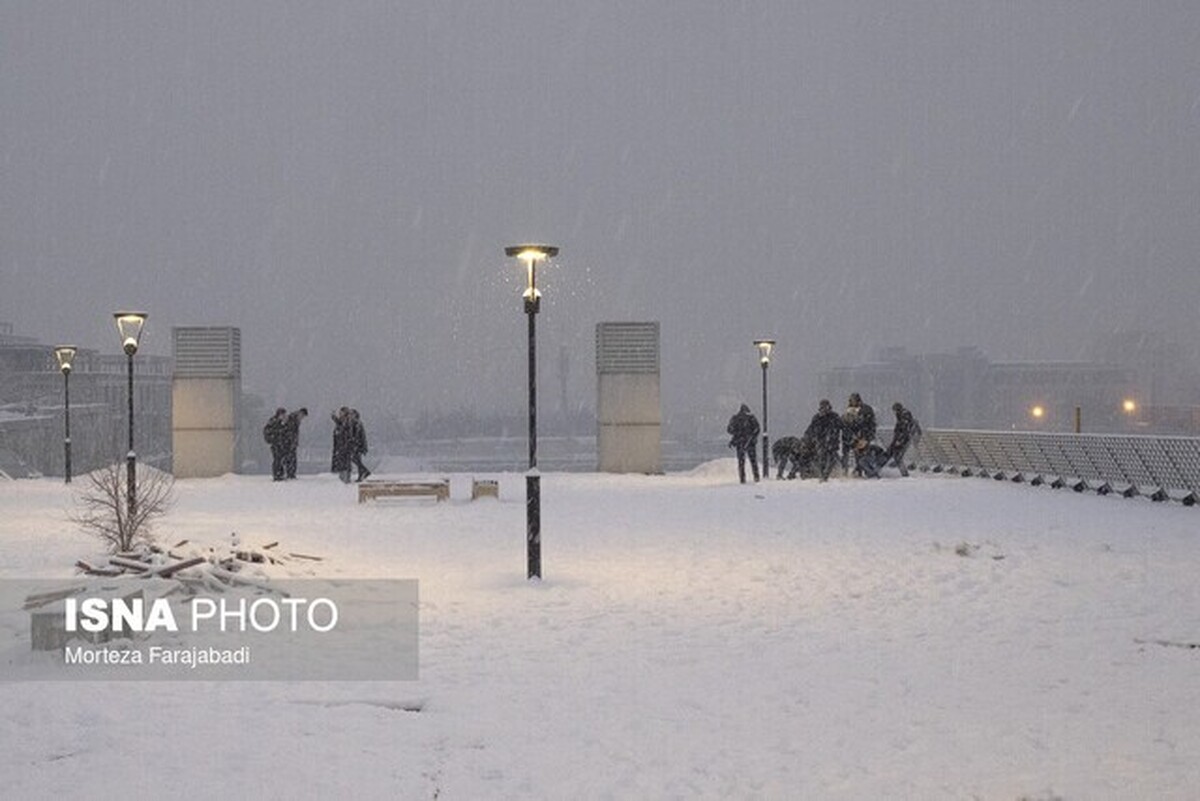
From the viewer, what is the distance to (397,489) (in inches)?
840

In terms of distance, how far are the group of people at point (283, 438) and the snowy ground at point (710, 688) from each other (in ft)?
38.5

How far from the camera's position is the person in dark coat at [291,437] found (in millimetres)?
28547

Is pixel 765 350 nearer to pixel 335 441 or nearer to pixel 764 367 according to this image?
pixel 764 367

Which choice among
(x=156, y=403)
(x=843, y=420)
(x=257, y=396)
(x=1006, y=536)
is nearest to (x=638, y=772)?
(x=1006, y=536)

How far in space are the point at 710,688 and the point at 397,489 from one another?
44.4ft

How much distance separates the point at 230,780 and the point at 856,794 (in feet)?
10.9

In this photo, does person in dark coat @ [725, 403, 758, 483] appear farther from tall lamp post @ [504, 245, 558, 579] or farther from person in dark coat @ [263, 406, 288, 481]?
tall lamp post @ [504, 245, 558, 579]

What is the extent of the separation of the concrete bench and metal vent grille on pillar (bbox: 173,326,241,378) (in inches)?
489

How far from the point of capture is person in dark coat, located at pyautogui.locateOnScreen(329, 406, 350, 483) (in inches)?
1072

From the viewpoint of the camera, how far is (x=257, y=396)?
106125 millimetres

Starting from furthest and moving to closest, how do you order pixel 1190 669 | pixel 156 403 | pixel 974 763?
pixel 156 403 < pixel 1190 669 < pixel 974 763

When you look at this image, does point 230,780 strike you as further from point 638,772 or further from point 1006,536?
point 1006,536

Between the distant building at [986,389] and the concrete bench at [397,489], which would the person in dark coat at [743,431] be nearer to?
the concrete bench at [397,489]

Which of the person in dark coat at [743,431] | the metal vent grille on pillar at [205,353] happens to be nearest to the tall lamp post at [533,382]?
the person in dark coat at [743,431]
